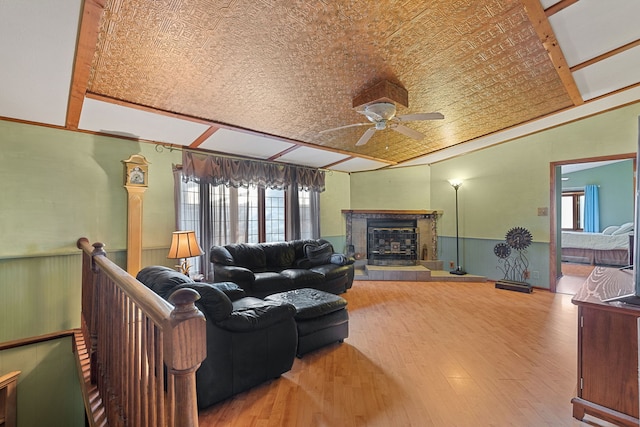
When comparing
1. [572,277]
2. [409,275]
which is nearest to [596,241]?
[572,277]

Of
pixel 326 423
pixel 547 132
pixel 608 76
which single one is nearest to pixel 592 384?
pixel 326 423

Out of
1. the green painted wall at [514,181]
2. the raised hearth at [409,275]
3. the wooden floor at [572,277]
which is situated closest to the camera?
the green painted wall at [514,181]

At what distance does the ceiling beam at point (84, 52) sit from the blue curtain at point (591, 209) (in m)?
10.4

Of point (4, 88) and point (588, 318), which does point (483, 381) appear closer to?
point (588, 318)

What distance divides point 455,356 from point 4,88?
179 inches

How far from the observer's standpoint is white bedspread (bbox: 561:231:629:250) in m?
6.30

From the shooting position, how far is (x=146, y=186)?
3762 mm

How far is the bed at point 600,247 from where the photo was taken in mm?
6320

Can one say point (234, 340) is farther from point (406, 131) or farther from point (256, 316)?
point (406, 131)

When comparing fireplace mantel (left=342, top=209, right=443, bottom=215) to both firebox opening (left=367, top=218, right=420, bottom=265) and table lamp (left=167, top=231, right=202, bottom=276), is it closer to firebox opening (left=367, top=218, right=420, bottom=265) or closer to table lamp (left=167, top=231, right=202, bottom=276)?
firebox opening (left=367, top=218, right=420, bottom=265)

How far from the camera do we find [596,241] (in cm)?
660

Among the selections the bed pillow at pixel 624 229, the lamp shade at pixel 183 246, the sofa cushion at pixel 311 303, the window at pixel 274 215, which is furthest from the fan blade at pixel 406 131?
the bed pillow at pixel 624 229

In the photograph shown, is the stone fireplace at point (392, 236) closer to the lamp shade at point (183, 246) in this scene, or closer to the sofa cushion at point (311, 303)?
the sofa cushion at point (311, 303)

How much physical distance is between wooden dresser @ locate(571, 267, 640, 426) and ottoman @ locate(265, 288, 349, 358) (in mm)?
1861
